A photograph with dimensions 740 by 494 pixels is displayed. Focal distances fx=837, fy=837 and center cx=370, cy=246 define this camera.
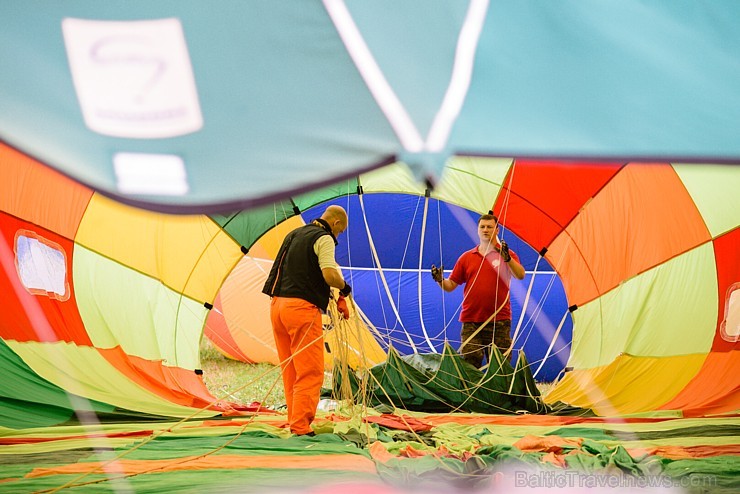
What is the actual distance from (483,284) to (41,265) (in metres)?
2.54

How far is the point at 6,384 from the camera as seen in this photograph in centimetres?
367

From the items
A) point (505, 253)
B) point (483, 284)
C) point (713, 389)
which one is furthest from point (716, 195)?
point (483, 284)

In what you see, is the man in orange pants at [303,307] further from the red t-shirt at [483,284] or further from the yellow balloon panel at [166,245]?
the red t-shirt at [483,284]

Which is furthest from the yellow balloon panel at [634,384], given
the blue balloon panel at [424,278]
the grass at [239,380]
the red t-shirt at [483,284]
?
the blue balloon panel at [424,278]

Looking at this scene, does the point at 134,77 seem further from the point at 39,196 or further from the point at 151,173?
the point at 39,196

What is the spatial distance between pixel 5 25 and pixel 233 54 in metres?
0.56

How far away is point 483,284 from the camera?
5.16m

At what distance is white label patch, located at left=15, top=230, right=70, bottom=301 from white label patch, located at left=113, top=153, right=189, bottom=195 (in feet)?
7.32

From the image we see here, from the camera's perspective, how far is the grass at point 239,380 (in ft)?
19.1

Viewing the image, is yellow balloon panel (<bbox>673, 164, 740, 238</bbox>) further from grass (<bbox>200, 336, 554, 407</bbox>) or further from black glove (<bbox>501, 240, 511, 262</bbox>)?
grass (<bbox>200, 336, 554, 407</bbox>)

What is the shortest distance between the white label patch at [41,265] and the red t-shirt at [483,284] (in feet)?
7.47

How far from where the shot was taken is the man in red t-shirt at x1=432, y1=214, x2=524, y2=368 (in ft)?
16.9

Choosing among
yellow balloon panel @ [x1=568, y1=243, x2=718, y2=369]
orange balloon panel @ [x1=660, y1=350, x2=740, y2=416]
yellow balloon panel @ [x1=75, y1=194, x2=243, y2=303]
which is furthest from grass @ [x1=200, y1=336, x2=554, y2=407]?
orange balloon panel @ [x1=660, y1=350, x2=740, y2=416]

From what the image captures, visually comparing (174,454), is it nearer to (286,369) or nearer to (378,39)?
(286,369)
